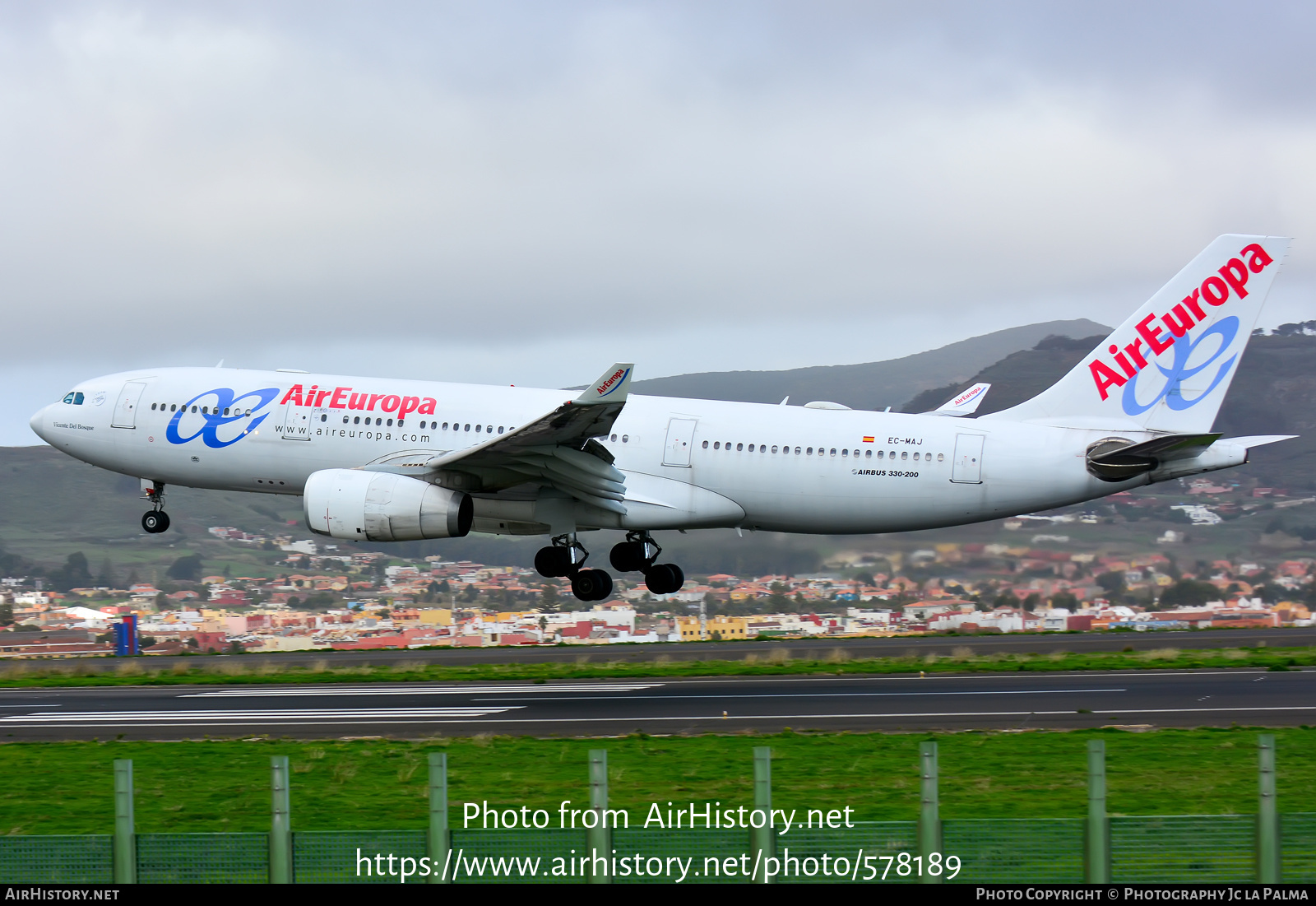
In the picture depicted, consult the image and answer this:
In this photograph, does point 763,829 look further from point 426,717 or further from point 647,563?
point 647,563

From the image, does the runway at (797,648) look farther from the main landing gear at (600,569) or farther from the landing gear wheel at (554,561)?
the landing gear wheel at (554,561)

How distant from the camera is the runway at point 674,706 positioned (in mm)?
25344

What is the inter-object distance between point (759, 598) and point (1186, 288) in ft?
78.9

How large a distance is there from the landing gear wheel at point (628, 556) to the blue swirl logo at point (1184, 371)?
540 inches

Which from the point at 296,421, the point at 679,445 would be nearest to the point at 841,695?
the point at 679,445

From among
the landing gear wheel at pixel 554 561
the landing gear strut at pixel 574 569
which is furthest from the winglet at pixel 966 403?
the landing gear wheel at pixel 554 561

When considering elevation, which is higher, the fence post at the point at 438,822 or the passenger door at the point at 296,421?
the passenger door at the point at 296,421

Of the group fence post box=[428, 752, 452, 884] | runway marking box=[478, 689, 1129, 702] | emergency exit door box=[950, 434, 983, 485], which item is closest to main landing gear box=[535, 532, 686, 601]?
runway marking box=[478, 689, 1129, 702]

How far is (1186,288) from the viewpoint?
119 feet

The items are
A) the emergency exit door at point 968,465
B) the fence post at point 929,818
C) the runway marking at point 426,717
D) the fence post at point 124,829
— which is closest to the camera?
the fence post at point 929,818

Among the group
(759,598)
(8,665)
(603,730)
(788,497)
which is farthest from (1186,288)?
(8,665)

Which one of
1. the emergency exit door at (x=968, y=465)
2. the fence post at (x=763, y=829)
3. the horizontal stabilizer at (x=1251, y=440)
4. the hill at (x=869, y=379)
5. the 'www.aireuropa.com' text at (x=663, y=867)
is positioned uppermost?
the hill at (x=869, y=379)

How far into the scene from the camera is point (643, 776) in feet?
64.8
